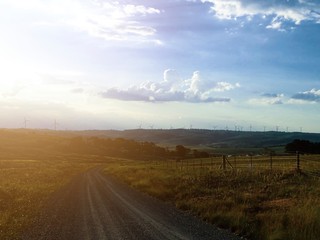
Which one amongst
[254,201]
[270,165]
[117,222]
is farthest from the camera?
[270,165]

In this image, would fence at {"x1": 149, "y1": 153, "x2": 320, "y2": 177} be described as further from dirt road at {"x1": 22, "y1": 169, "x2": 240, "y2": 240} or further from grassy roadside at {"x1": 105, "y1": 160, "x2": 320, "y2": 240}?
dirt road at {"x1": 22, "y1": 169, "x2": 240, "y2": 240}

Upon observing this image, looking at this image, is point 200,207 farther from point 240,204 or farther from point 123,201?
point 123,201

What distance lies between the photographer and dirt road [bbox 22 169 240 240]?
55.4 ft

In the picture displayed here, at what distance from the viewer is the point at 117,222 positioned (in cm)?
2011

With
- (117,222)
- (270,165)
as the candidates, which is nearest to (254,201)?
(117,222)

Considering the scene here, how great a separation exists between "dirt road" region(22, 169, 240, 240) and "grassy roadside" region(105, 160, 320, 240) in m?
1.20

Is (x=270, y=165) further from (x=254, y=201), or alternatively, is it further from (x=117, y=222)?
(x=117, y=222)

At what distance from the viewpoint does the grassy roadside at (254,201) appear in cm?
1678

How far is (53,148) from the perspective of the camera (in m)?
187

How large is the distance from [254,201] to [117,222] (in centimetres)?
879

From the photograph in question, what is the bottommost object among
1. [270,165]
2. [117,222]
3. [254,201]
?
[117,222]

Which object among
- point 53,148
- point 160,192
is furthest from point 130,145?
point 160,192

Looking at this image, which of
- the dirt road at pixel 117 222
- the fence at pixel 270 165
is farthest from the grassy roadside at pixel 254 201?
the fence at pixel 270 165

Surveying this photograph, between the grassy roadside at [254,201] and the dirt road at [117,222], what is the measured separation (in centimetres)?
120
